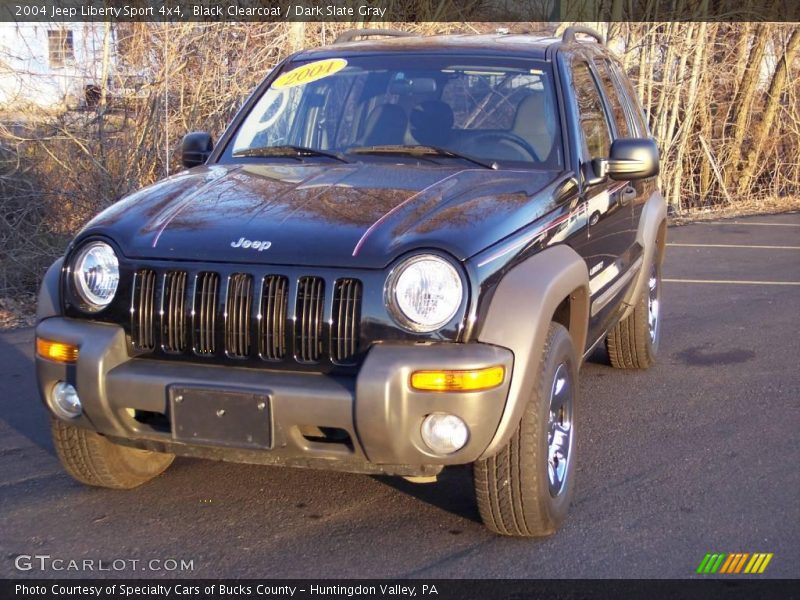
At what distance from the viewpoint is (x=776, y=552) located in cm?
396

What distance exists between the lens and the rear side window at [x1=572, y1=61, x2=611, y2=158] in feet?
16.9

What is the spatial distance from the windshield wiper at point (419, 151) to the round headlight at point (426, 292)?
3.85 ft

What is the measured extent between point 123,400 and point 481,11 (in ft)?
42.8

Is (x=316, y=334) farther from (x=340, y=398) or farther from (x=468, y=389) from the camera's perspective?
(x=468, y=389)

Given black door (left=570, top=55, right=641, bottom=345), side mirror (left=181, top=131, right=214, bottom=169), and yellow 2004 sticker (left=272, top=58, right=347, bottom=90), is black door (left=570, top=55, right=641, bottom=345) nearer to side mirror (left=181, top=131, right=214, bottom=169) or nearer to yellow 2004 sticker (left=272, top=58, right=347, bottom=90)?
yellow 2004 sticker (left=272, top=58, right=347, bottom=90)

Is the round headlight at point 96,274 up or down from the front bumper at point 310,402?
up

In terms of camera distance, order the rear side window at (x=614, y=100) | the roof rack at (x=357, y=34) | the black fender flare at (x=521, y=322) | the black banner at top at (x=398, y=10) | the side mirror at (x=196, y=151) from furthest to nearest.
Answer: the black banner at top at (x=398, y=10) < the roof rack at (x=357, y=34) < the rear side window at (x=614, y=100) < the side mirror at (x=196, y=151) < the black fender flare at (x=521, y=322)

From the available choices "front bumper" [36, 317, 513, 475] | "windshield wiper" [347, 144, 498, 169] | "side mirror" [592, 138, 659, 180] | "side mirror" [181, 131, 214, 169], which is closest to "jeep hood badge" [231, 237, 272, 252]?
"front bumper" [36, 317, 513, 475]

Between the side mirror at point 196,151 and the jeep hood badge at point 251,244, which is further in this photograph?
the side mirror at point 196,151

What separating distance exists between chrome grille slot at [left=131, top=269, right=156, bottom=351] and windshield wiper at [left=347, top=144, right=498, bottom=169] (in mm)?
1444

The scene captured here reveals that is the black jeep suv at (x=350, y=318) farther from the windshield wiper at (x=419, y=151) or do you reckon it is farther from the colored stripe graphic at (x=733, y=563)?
the colored stripe graphic at (x=733, y=563)

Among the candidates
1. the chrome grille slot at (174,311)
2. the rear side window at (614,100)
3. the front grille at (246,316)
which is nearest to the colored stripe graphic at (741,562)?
the front grille at (246,316)

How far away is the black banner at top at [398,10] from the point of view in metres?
10.6

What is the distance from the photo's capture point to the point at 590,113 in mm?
5355
